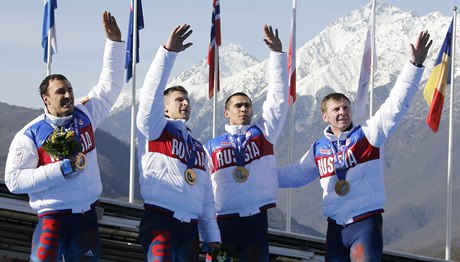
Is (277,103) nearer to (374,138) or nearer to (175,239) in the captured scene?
(374,138)

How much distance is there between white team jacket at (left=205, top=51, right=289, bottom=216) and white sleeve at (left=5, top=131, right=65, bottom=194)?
7.13ft

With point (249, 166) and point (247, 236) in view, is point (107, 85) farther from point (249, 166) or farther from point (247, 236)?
point (247, 236)

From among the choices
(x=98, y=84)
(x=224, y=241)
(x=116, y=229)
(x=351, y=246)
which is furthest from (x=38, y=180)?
(x=116, y=229)

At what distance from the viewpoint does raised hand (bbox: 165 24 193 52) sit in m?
11.0

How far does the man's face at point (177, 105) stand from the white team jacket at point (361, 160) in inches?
62.4

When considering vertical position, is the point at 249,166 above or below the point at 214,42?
below

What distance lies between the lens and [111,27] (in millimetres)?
11633

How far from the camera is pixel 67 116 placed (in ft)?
36.1

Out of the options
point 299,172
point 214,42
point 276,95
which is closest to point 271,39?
point 276,95

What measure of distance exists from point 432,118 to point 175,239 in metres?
19.3

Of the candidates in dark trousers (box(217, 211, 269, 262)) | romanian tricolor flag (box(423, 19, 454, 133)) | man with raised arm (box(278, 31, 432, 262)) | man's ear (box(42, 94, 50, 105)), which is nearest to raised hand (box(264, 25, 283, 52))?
man with raised arm (box(278, 31, 432, 262))

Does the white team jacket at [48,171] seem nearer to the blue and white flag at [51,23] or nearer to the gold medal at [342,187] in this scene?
the gold medal at [342,187]

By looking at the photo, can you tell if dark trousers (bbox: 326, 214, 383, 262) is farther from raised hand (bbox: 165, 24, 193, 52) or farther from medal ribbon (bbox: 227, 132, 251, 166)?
raised hand (bbox: 165, 24, 193, 52)

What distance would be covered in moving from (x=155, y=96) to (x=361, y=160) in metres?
2.29
